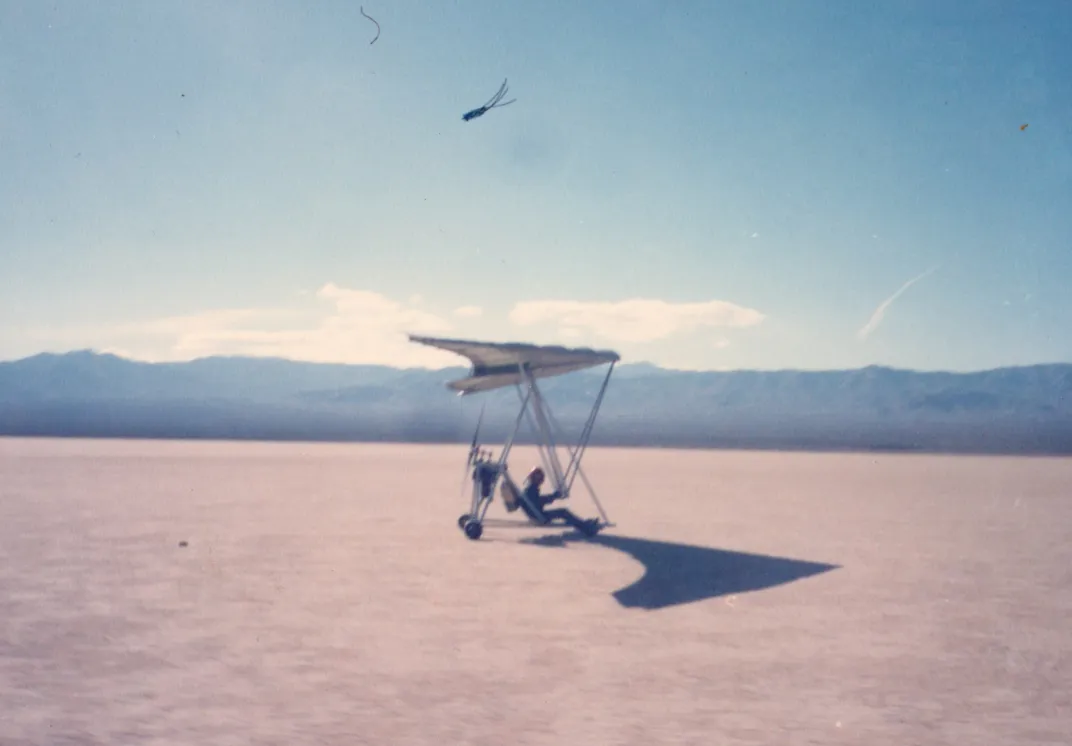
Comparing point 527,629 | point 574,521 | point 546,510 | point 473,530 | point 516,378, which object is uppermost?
point 516,378

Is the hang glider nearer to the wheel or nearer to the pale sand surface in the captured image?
the wheel

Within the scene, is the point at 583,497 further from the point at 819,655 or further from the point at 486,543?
the point at 819,655

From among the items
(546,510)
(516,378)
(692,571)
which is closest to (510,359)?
(516,378)

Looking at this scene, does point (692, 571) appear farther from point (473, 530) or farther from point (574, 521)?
point (473, 530)

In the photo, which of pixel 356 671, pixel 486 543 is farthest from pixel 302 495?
pixel 356 671

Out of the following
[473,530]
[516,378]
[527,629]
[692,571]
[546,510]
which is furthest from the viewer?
[516,378]

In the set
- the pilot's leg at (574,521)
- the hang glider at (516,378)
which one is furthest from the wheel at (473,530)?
the pilot's leg at (574,521)
